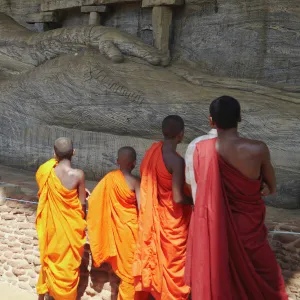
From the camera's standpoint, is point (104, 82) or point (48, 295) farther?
point (104, 82)

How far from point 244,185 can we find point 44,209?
1968 mm

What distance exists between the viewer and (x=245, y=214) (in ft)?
9.15

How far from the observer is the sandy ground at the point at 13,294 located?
15.3ft

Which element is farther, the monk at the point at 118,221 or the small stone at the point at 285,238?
the monk at the point at 118,221

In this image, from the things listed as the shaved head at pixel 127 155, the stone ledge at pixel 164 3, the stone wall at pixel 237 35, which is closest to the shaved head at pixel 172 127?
the shaved head at pixel 127 155

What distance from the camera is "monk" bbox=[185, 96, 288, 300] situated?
108 inches

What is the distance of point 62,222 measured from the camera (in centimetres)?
407

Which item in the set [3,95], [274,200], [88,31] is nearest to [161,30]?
[88,31]

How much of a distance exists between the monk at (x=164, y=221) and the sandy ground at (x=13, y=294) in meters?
1.53

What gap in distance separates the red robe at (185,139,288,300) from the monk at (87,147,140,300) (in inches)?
42.6

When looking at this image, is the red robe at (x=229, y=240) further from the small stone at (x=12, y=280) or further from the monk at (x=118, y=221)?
the small stone at (x=12, y=280)

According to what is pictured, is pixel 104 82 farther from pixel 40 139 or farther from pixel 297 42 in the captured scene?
pixel 297 42

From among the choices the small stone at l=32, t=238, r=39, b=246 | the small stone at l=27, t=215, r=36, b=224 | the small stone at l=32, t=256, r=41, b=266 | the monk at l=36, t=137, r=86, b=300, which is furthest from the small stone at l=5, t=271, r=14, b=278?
the monk at l=36, t=137, r=86, b=300

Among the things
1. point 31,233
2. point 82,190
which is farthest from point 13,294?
point 82,190
